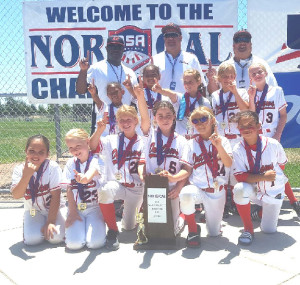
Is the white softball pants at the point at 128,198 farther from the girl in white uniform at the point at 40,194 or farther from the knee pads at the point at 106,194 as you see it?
the girl in white uniform at the point at 40,194

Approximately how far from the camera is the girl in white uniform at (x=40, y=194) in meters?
3.56

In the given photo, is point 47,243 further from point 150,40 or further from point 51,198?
point 150,40

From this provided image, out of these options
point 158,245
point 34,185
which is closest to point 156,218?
point 158,245

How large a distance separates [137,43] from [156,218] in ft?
9.73

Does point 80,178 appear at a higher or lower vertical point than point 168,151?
lower

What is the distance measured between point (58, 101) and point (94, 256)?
304 centimetres

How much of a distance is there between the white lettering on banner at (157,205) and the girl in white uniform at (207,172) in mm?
199

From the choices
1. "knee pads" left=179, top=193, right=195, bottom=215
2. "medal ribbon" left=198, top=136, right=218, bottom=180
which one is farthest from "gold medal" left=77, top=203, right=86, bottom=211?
"medal ribbon" left=198, top=136, right=218, bottom=180

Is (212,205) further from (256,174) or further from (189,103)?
(189,103)

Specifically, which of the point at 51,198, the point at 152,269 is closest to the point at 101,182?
the point at 51,198

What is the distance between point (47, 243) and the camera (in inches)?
144

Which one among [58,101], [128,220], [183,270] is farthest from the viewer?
[58,101]

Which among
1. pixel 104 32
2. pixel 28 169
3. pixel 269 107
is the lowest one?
pixel 28 169

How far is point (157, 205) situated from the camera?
3.44m
